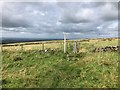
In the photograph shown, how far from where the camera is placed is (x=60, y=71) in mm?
15234

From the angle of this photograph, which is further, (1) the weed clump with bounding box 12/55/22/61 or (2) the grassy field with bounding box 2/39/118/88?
(1) the weed clump with bounding box 12/55/22/61

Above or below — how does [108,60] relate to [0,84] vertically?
above

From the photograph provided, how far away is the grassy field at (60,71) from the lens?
43.7 ft

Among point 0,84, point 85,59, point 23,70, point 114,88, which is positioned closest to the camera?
point 114,88

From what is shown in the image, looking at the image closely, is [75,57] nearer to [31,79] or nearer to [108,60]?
[108,60]

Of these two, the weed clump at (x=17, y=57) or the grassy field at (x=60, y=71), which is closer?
the grassy field at (x=60, y=71)

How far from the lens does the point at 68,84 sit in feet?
43.2

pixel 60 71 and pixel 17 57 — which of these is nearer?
pixel 60 71

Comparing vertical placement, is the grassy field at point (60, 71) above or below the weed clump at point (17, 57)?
below

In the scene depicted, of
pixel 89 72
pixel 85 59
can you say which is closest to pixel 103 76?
pixel 89 72

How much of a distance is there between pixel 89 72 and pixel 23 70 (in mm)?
5139

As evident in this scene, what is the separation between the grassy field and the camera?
1330 centimetres

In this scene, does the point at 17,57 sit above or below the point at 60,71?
above

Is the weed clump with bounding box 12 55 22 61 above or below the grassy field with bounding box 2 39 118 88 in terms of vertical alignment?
above
